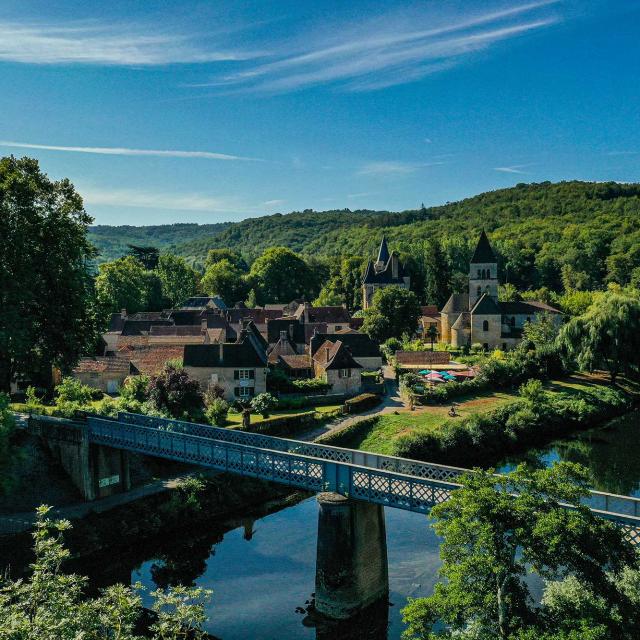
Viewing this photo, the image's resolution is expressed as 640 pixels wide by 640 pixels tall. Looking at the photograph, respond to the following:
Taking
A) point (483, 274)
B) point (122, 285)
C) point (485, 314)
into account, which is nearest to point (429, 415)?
point (485, 314)

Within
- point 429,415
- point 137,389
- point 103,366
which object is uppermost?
point 103,366

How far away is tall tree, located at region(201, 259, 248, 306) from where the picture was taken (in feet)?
383

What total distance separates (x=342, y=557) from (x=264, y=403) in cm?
2409

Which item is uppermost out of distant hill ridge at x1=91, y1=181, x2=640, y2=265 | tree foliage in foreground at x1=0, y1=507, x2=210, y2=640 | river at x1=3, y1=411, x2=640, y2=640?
distant hill ridge at x1=91, y1=181, x2=640, y2=265

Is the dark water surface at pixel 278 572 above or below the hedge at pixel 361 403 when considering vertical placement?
below

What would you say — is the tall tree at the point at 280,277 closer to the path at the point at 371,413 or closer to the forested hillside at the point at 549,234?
the forested hillside at the point at 549,234

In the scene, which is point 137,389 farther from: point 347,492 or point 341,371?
point 347,492

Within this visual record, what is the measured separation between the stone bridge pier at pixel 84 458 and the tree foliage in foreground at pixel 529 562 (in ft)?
64.7

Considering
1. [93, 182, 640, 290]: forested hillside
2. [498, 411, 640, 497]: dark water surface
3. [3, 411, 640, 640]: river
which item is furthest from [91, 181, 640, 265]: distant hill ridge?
[3, 411, 640, 640]: river

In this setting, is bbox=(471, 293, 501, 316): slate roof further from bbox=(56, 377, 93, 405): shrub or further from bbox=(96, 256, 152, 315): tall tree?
bbox=(96, 256, 152, 315): tall tree

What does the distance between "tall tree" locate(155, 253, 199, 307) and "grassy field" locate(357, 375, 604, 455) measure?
70.7 meters

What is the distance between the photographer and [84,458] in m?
30.0

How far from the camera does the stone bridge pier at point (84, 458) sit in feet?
98.7

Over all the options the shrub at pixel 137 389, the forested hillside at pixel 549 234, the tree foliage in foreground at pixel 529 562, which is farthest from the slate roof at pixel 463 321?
the tree foliage in foreground at pixel 529 562
